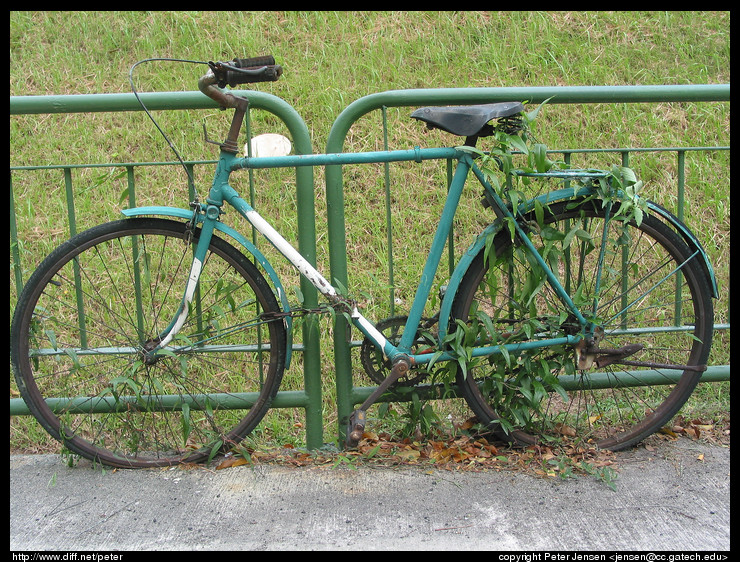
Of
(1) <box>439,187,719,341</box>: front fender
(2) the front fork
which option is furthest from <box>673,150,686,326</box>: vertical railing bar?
(2) the front fork

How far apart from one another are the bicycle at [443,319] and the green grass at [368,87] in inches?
55.7

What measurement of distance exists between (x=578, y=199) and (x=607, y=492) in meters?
1.15

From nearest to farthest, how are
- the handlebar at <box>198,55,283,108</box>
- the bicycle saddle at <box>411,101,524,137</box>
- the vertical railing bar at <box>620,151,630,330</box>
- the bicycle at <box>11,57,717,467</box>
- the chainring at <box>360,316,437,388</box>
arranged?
the handlebar at <box>198,55,283,108</box>, the bicycle saddle at <box>411,101,524,137</box>, the bicycle at <box>11,57,717,467</box>, the chainring at <box>360,316,437,388</box>, the vertical railing bar at <box>620,151,630,330</box>

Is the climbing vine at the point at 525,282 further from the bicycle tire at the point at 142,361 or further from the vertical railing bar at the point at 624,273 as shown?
the bicycle tire at the point at 142,361

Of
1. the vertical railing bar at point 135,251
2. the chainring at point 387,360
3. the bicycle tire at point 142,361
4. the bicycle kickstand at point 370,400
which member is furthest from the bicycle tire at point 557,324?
the vertical railing bar at point 135,251

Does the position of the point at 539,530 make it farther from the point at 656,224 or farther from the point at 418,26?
the point at 418,26

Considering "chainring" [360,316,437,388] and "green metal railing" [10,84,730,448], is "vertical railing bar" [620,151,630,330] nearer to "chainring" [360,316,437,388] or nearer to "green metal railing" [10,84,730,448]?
"green metal railing" [10,84,730,448]

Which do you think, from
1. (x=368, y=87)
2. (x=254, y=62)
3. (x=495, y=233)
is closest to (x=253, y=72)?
(x=254, y=62)

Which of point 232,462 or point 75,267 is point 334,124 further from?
point 232,462

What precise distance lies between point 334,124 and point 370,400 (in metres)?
1.13

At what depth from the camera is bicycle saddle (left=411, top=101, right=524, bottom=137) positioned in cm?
256

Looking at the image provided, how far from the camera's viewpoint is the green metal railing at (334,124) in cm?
272
